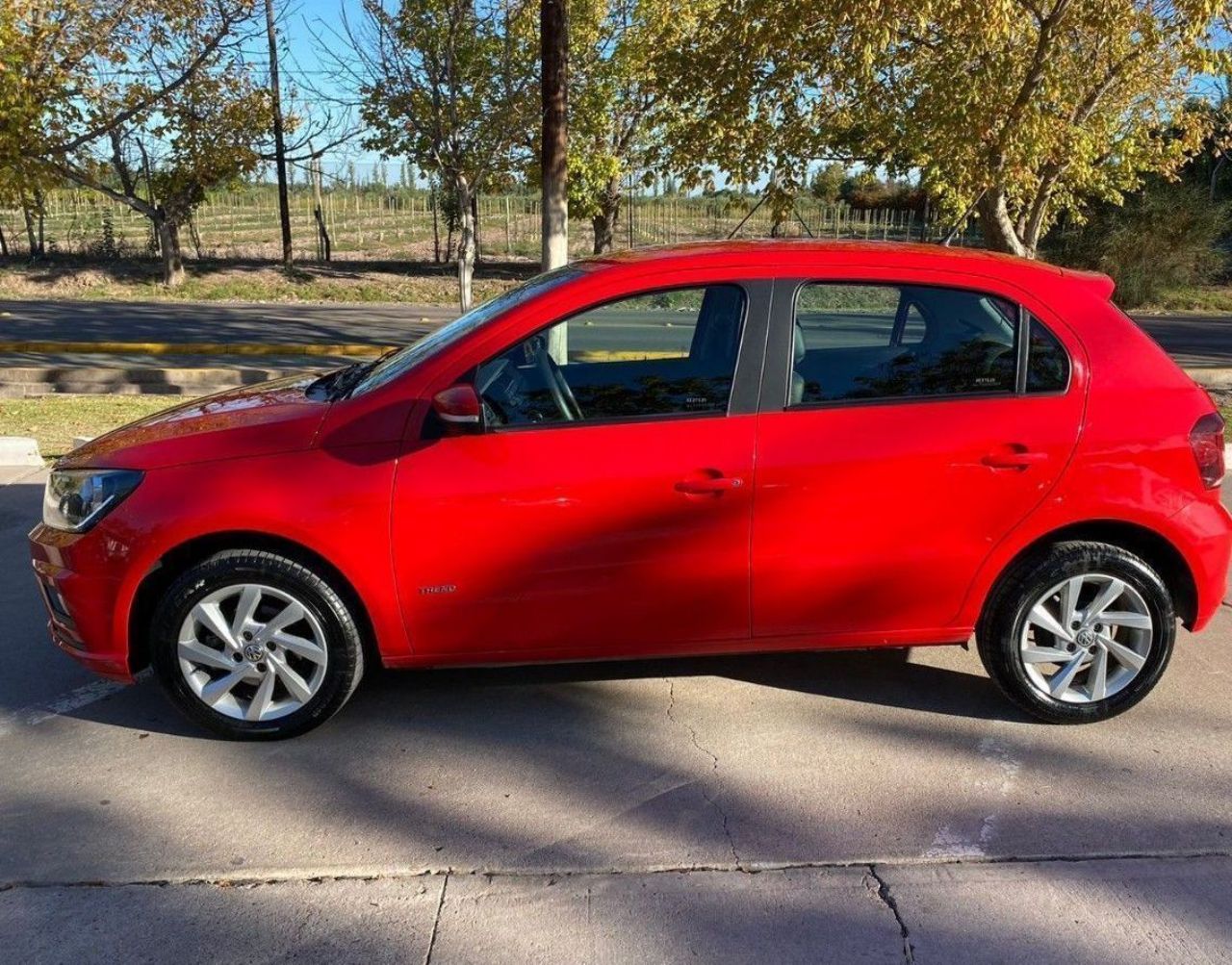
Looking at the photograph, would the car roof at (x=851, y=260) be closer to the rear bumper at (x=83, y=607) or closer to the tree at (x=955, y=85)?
the rear bumper at (x=83, y=607)

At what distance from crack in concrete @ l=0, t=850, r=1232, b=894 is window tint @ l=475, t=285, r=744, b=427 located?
4.83 ft

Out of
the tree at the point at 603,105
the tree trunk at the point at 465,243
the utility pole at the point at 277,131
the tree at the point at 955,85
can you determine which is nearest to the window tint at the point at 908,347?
the tree at the point at 955,85

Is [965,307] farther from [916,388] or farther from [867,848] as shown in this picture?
[867,848]

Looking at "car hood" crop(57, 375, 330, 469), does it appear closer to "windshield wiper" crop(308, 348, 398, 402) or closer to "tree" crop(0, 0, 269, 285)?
"windshield wiper" crop(308, 348, 398, 402)

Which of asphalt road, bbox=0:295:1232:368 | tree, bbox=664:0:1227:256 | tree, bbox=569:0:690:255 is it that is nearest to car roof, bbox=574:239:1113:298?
tree, bbox=664:0:1227:256

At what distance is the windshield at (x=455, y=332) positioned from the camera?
12.4 ft

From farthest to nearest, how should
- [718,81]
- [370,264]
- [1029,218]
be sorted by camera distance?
[370,264] → [1029,218] → [718,81]

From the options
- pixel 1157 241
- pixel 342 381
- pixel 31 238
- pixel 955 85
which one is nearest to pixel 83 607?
pixel 342 381

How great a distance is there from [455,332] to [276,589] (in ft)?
3.77

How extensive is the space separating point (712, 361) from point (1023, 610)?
146 centimetres

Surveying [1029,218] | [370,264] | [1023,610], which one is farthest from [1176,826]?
[370,264]

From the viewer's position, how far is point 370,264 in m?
29.0

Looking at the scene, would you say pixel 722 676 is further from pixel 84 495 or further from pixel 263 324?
pixel 263 324

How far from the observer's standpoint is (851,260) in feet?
12.6
